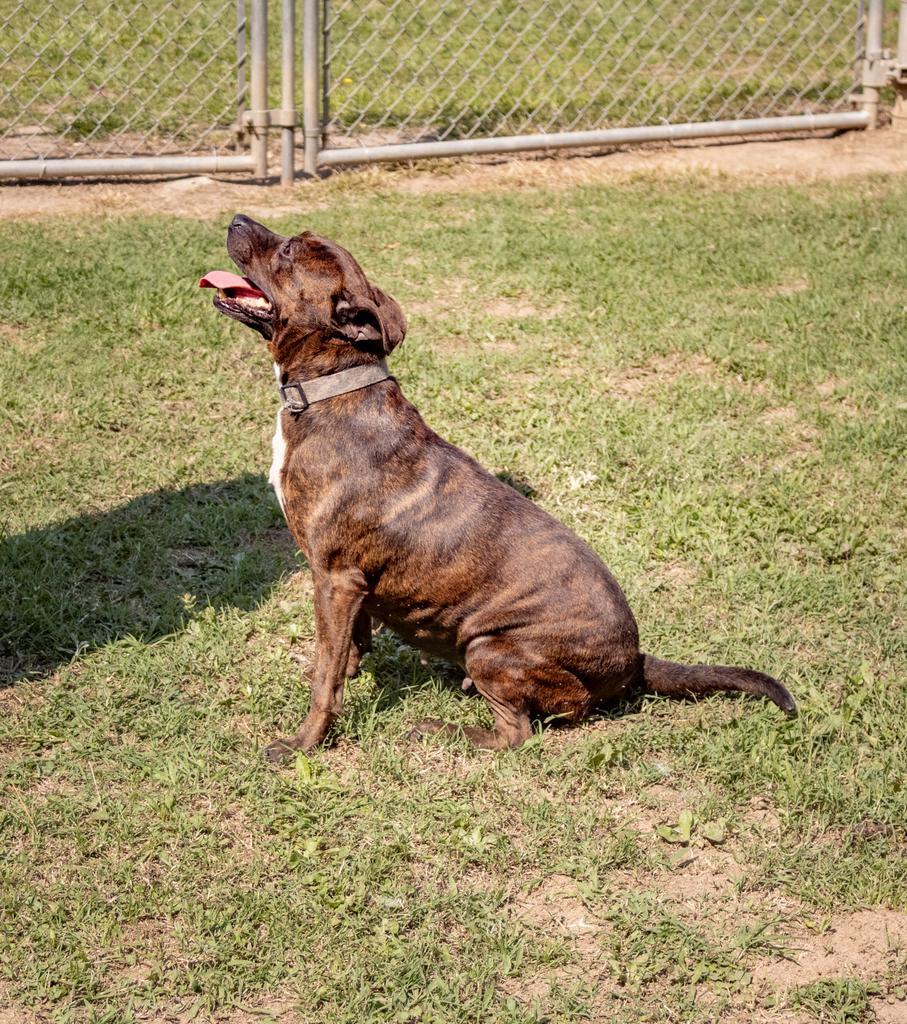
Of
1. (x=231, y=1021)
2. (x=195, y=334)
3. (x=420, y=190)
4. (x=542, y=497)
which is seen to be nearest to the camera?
(x=231, y=1021)

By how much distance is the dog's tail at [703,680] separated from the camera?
3.99 m

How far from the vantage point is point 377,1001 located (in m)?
3.09

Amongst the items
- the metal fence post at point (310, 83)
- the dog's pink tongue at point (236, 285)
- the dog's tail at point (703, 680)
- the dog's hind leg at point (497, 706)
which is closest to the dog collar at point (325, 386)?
the dog's pink tongue at point (236, 285)

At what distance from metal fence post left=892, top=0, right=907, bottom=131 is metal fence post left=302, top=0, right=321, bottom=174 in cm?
461

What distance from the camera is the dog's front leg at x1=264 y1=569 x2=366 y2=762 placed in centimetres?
388

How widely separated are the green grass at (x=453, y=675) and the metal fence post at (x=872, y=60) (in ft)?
8.69

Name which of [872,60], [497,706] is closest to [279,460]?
[497,706]

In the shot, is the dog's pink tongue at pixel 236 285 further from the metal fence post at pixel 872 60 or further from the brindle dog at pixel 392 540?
the metal fence post at pixel 872 60

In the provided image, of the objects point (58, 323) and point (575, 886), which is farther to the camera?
point (58, 323)

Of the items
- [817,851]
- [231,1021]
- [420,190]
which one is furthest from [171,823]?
[420,190]

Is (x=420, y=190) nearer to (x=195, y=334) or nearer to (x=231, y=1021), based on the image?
(x=195, y=334)

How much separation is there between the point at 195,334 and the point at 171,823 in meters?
3.39

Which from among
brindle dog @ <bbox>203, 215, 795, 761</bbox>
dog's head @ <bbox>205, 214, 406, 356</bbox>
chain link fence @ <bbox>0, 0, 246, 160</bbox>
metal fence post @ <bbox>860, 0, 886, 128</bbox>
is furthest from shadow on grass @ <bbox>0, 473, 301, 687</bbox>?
metal fence post @ <bbox>860, 0, 886, 128</bbox>

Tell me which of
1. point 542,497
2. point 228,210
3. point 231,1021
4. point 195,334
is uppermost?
point 228,210
